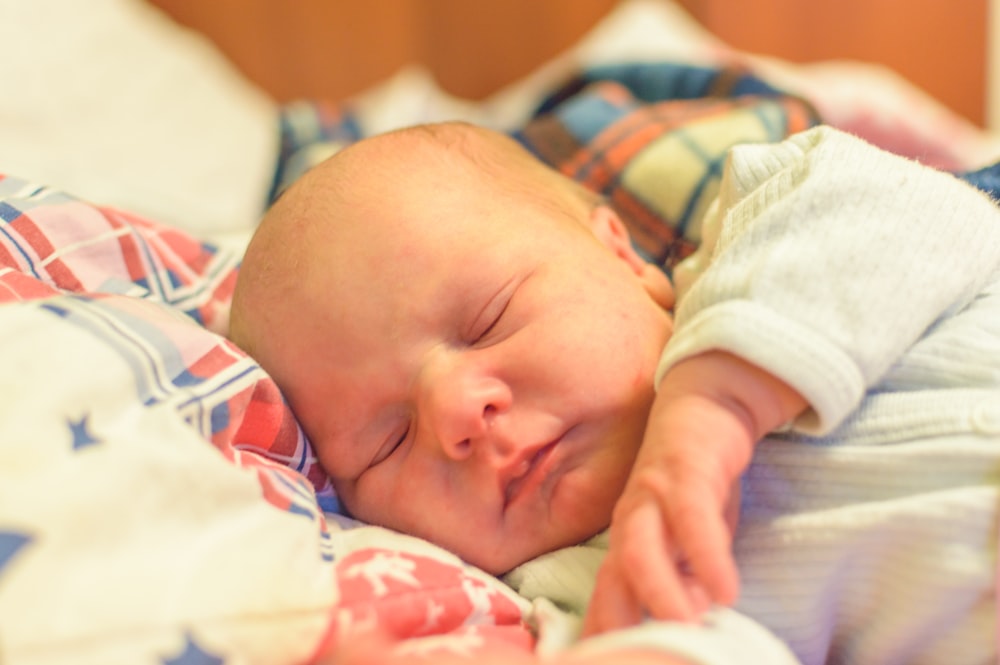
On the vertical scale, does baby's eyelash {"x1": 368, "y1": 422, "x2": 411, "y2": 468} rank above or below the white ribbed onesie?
below

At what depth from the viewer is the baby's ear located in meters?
0.91

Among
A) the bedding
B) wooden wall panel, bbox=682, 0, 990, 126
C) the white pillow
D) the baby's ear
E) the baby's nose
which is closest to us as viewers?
the bedding

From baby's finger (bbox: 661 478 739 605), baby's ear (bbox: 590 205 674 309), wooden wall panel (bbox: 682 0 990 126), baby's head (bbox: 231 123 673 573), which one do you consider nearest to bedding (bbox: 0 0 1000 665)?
baby's head (bbox: 231 123 673 573)

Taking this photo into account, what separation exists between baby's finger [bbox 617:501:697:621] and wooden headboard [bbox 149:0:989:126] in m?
2.03

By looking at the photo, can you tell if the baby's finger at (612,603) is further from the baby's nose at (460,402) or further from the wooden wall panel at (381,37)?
the wooden wall panel at (381,37)

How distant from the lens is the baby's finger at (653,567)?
533mm

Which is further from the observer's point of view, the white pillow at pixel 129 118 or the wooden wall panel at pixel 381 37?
the wooden wall panel at pixel 381 37

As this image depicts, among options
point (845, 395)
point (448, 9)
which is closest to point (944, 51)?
point (448, 9)

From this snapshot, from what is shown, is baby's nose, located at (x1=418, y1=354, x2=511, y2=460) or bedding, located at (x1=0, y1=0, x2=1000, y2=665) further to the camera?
baby's nose, located at (x1=418, y1=354, x2=511, y2=460)

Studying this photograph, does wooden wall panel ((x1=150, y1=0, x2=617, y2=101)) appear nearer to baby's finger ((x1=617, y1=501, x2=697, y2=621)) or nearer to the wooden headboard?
the wooden headboard

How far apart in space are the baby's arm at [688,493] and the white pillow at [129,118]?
98 centimetres

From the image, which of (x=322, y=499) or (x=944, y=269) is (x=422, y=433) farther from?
(x=944, y=269)

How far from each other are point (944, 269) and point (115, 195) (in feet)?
3.75

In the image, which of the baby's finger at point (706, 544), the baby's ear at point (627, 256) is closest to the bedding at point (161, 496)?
the baby's finger at point (706, 544)
